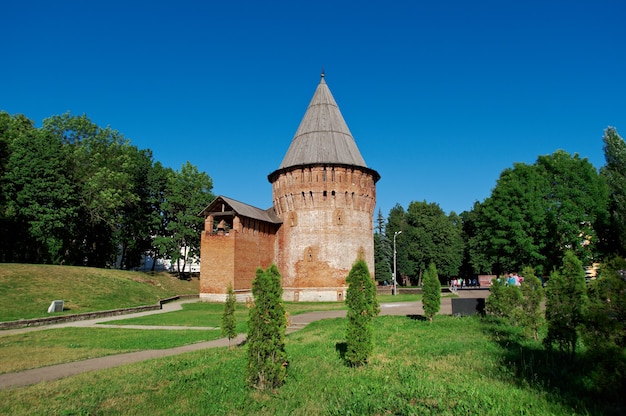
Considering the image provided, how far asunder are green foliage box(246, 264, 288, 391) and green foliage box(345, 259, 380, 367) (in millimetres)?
1991

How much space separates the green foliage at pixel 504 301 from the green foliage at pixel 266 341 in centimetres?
933

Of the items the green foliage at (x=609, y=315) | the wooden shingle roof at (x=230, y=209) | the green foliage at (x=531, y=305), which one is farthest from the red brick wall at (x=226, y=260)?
the green foliage at (x=609, y=315)

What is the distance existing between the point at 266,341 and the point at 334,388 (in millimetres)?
1449

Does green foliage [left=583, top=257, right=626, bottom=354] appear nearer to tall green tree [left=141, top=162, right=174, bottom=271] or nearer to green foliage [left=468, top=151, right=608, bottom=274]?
green foliage [left=468, top=151, right=608, bottom=274]

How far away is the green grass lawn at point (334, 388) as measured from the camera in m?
6.08

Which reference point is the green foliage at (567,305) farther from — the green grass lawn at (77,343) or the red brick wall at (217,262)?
the red brick wall at (217,262)

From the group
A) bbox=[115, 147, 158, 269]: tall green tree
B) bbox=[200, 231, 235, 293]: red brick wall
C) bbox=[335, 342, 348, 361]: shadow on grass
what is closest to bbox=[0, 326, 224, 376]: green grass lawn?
bbox=[335, 342, 348, 361]: shadow on grass

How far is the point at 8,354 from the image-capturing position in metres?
11.0

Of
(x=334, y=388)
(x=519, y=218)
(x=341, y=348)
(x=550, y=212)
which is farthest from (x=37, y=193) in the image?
(x=550, y=212)

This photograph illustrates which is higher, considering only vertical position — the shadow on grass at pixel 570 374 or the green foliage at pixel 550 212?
the green foliage at pixel 550 212

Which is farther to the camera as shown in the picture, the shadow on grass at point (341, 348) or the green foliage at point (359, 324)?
the shadow on grass at point (341, 348)

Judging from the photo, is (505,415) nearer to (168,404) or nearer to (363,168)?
(168,404)

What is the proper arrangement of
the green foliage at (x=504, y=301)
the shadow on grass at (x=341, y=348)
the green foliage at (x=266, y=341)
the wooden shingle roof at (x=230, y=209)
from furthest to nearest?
the wooden shingle roof at (x=230, y=209) → the green foliage at (x=504, y=301) → the shadow on grass at (x=341, y=348) → the green foliage at (x=266, y=341)

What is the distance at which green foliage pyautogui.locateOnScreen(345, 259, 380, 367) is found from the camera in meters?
8.83
